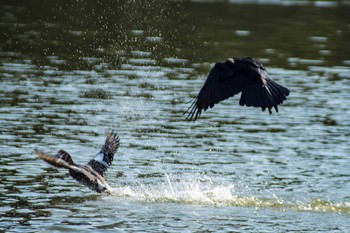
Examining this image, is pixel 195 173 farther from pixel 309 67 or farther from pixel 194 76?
pixel 309 67

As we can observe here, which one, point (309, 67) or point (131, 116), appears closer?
point (131, 116)

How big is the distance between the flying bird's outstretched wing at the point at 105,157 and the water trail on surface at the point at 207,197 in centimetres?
35

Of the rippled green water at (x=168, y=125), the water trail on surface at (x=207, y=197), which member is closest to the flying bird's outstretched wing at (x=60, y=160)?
the rippled green water at (x=168, y=125)

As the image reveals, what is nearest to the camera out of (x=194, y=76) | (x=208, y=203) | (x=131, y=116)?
(x=208, y=203)

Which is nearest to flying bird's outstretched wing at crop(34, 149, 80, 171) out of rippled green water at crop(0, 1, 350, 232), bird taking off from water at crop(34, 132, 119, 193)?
bird taking off from water at crop(34, 132, 119, 193)

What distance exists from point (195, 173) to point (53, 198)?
7.57 feet

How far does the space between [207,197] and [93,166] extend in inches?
61.5

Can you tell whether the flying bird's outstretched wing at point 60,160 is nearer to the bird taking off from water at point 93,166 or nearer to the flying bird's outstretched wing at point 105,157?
the bird taking off from water at point 93,166

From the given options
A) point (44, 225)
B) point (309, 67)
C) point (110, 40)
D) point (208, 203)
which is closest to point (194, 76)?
point (309, 67)

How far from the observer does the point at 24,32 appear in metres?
24.7

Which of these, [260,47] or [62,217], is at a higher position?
[260,47]

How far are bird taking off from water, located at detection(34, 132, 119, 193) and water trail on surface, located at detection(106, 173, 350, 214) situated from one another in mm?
337

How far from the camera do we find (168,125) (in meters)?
16.0

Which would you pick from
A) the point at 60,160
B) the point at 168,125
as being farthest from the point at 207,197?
the point at 168,125
